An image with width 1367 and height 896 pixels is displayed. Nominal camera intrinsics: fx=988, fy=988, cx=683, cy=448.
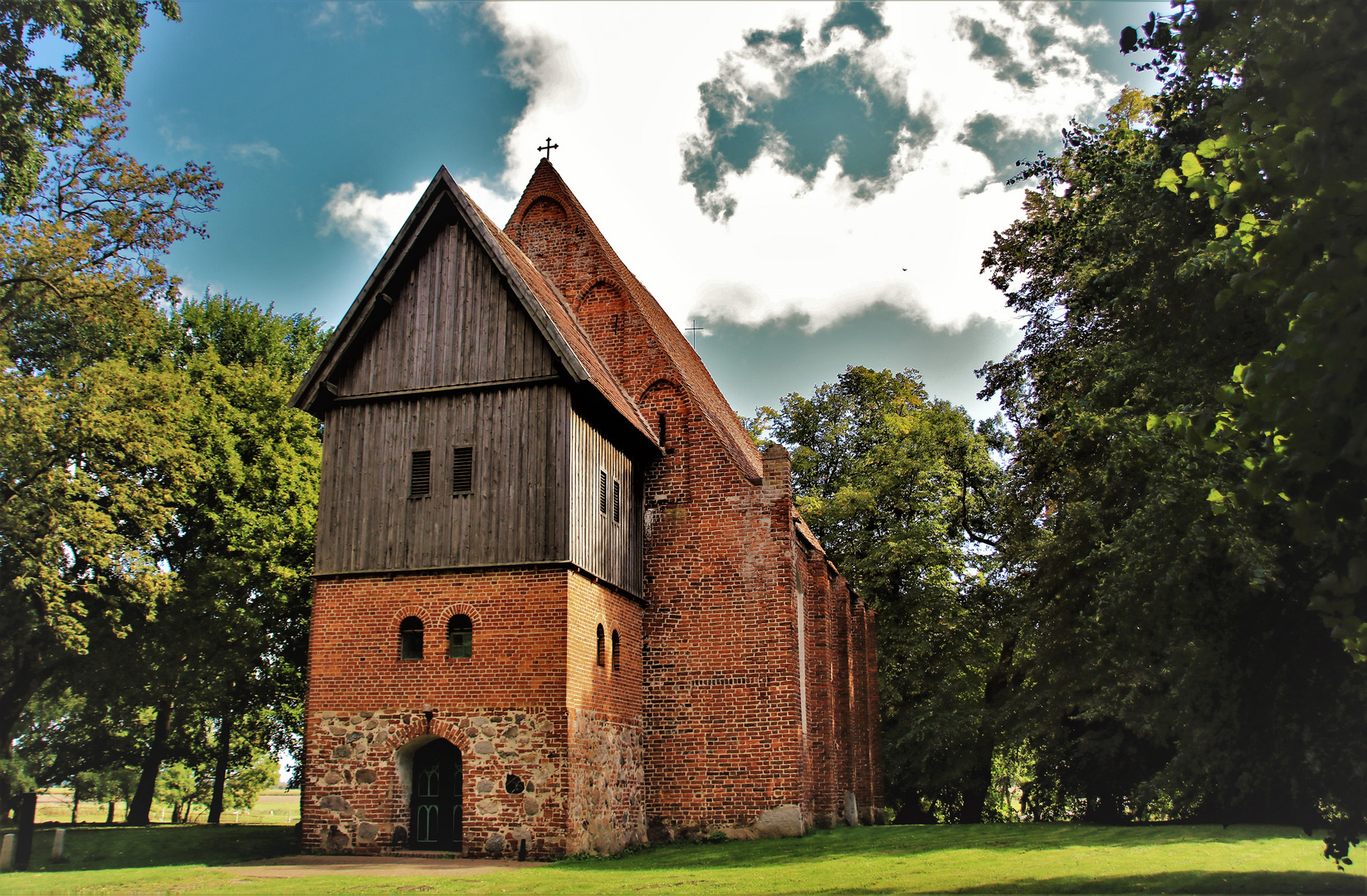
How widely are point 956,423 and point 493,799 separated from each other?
75.0ft

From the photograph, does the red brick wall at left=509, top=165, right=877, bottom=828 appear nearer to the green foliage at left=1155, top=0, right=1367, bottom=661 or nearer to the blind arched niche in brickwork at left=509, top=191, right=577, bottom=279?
the blind arched niche in brickwork at left=509, top=191, right=577, bottom=279

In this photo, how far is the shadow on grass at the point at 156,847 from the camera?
18.6m

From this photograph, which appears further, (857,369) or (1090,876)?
(857,369)

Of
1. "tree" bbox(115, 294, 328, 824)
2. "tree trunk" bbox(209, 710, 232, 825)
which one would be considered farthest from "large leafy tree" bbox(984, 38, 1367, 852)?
"tree trunk" bbox(209, 710, 232, 825)

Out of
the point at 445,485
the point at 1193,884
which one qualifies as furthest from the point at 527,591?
the point at 1193,884

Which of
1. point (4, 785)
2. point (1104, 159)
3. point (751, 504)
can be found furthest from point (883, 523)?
point (4, 785)

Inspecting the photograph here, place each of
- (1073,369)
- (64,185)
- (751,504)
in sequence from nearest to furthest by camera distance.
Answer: (1073,369) → (751,504) → (64,185)

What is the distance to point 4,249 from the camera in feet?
70.0

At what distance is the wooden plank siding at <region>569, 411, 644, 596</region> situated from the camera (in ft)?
56.1

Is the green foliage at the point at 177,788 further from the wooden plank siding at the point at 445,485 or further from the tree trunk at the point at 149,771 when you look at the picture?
the wooden plank siding at the point at 445,485

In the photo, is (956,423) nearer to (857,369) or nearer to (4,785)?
(857,369)

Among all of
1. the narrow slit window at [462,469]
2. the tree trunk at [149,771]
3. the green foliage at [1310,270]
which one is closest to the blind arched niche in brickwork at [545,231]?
the narrow slit window at [462,469]

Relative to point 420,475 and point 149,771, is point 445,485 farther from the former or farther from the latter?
point 149,771

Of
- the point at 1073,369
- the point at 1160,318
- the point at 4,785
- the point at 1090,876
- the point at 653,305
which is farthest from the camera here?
the point at 653,305
